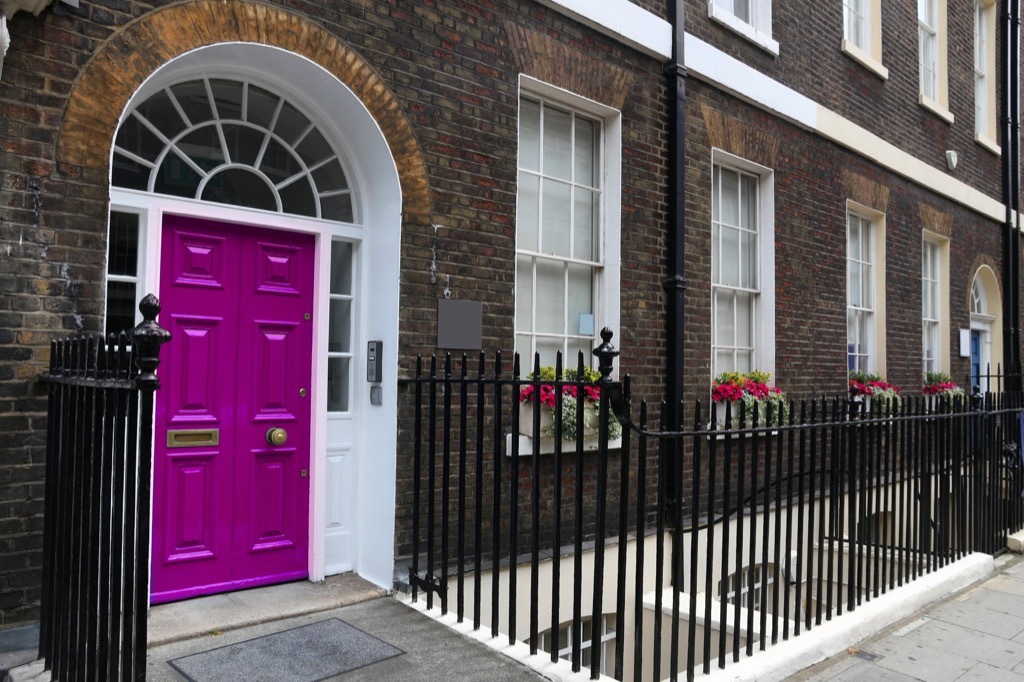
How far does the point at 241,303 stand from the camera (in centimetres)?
464

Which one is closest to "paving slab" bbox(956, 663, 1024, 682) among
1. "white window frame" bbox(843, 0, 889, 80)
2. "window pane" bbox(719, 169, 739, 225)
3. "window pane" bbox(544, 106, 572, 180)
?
"window pane" bbox(544, 106, 572, 180)

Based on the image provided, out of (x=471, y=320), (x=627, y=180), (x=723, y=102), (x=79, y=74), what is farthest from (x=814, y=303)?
(x=79, y=74)

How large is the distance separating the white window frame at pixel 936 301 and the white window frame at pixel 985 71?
8.46 feet

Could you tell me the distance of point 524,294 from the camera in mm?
5898

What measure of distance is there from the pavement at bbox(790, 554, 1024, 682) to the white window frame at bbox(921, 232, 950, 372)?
5756 mm

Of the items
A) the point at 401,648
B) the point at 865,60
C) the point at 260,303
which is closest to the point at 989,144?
the point at 865,60

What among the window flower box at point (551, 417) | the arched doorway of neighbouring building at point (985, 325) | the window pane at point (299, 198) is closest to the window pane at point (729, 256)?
the window flower box at point (551, 417)

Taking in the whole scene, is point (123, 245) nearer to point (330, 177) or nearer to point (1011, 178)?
point (330, 177)

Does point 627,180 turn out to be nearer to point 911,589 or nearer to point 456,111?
point 456,111

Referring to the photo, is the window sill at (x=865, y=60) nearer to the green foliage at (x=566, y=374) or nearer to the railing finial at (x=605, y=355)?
the green foliage at (x=566, y=374)

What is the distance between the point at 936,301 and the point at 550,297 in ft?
26.1

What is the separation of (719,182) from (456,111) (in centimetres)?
343

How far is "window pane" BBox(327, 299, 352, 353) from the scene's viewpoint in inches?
203

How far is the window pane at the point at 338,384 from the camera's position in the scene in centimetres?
510
